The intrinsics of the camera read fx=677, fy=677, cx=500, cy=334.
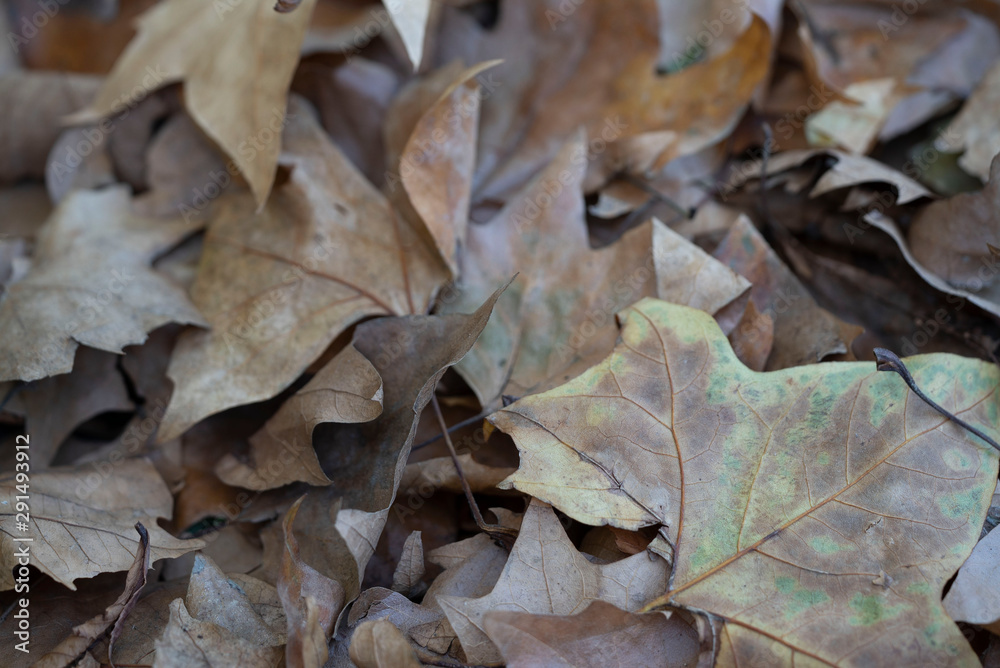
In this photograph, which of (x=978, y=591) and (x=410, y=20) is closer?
(x=978, y=591)

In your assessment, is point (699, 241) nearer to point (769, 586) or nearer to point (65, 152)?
point (769, 586)

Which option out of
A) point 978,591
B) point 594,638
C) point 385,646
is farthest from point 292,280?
point 978,591

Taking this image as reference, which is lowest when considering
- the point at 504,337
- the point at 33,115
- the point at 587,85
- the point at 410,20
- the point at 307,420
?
the point at 504,337

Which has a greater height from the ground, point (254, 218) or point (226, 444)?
point (254, 218)

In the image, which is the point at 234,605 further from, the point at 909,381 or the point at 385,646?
the point at 909,381

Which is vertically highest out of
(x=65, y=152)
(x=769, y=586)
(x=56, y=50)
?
(x=56, y=50)

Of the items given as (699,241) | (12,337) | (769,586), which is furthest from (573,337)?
(12,337)

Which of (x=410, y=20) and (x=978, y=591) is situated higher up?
(x=410, y=20)

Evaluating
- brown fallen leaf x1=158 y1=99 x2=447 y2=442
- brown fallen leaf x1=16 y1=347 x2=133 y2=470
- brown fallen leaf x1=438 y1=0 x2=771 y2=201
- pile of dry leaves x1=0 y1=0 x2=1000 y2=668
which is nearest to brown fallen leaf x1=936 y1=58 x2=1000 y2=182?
pile of dry leaves x1=0 y1=0 x2=1000 y2=668

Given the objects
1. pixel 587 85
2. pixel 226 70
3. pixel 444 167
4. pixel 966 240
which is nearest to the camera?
pixel 966 240
